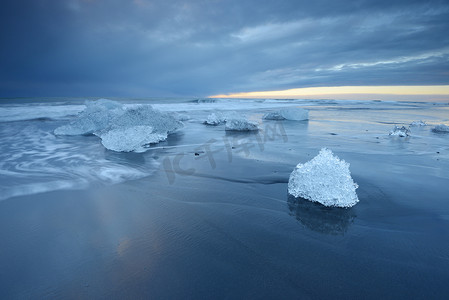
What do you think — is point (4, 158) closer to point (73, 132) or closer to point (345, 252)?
point (73, 132)

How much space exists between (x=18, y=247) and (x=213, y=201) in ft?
5.70

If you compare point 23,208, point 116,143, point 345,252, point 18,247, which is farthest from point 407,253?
point 116,143

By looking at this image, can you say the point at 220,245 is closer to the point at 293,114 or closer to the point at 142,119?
the point at 142,119

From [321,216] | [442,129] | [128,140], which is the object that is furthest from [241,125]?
[442,129]

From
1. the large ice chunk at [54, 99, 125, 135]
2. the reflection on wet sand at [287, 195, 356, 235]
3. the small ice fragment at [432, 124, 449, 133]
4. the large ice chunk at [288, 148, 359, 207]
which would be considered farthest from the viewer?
the large ice chunk at [54, 99, 125, 135]

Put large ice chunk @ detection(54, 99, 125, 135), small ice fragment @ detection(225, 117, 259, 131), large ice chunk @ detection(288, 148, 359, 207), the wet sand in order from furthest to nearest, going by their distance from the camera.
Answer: small ice fragment @ detection(225, 117, 259, 131) → large ice chunk @ detection(54, 99, 125, 135) → large ice chunk @ detection(288, 148, 359, 207) → the wet sand

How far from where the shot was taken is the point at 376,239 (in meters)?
1.87

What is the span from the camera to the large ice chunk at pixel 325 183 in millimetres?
2379

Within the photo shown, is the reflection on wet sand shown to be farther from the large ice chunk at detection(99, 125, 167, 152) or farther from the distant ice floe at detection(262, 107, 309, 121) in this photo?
the distant ice floe at detection(262, 107, 309, 121)

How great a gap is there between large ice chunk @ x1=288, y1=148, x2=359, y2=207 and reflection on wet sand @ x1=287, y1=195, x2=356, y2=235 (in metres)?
0.07

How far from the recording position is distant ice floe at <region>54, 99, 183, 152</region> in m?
5.15

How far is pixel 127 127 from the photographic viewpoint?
239 inches

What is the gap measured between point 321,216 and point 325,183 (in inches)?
15.8

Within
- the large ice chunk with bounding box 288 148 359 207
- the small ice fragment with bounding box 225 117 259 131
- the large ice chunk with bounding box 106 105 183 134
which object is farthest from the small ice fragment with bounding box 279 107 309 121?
the large ice chunk with bounding box 288 148 359 207
